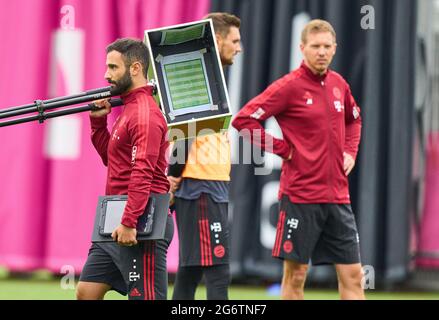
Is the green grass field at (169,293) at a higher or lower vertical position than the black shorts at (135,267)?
lower

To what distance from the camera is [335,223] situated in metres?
5.52

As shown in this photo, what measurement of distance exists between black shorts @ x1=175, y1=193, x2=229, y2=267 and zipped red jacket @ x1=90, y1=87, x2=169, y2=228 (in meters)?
0.92

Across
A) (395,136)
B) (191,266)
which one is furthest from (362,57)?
(191,266)

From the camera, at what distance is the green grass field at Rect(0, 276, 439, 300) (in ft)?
24.9

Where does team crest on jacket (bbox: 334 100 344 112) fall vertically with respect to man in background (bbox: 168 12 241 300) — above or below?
above

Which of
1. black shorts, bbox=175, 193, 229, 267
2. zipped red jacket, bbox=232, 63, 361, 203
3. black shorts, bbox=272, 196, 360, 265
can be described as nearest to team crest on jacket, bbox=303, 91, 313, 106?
zipped red jacket, bbox=232, 63, 361, 203

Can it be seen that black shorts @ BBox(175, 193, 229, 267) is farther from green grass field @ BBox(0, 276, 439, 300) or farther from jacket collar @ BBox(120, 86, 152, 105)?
green grass field @ BBox(0, 276, 439, 300)

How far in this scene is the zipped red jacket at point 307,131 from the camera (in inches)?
218

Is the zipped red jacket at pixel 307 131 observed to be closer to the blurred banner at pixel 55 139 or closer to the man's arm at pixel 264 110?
the man's arm at pixel 264 110

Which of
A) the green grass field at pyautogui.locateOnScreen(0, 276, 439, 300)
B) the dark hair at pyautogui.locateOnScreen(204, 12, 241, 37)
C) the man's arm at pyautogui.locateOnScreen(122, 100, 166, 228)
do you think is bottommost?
the green grass field at pyautogui.locateOnScreen(0, 276, 439, 300)

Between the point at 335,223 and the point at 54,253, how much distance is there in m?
3.76

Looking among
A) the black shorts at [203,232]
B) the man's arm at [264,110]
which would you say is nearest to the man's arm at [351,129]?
the man's arm at [264,110]

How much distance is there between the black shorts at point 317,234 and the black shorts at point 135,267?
120 cm

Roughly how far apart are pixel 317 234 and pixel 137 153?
1596 millimetres
